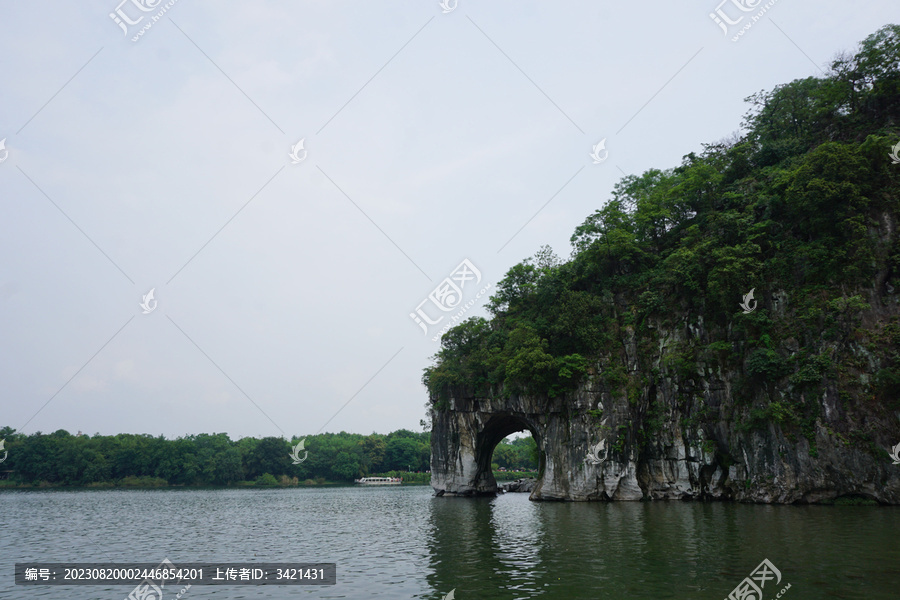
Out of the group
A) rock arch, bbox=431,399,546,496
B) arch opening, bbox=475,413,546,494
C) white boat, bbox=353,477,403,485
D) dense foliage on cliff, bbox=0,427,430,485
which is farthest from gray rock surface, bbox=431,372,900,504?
dense foliage on cliff, bbox=0,427,430,485

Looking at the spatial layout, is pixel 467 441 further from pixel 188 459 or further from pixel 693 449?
pixel 188 459

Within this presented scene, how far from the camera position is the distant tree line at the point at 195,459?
7388cm

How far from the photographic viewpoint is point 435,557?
14969 millimetres

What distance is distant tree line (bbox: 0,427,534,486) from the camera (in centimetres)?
7388

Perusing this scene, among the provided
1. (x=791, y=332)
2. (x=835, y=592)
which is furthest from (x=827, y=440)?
(x=835, y=592)

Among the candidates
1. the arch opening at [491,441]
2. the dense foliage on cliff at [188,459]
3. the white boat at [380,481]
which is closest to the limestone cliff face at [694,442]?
the arch opening at [491,441]

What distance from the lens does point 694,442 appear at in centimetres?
3034

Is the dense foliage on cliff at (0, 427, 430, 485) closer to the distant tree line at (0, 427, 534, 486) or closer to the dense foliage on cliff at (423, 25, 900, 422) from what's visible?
the distant tree line at (0, 427, 534, 486)

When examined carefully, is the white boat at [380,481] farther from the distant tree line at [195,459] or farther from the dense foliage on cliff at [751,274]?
the dense foliage on cliff at [751,274]

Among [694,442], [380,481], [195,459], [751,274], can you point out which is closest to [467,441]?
[694,442]

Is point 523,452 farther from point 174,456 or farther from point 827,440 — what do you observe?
point 827,440

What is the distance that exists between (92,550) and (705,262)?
33129 millimetres
